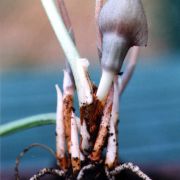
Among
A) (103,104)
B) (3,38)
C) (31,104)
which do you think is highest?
(3,38)

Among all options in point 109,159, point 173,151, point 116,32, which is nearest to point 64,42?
point 116,32

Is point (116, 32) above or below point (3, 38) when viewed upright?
below

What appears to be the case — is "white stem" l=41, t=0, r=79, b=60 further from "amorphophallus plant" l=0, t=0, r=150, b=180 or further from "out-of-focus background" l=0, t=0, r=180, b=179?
"out-of-focus background" l=0, t=0, r=180, b=179

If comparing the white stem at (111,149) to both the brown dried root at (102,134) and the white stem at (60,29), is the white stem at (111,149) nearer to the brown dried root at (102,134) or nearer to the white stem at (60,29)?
the brown dried root at (102,134)

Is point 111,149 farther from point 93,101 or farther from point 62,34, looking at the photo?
point 62,34

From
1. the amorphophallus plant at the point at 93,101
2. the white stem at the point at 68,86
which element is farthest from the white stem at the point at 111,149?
the white stem at the point at 68,86

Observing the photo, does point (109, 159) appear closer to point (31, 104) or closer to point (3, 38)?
point (31, 104)

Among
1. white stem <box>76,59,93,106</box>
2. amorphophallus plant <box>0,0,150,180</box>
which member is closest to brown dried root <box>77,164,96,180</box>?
amorphophallus plant <box>0,0,150,180</box>
